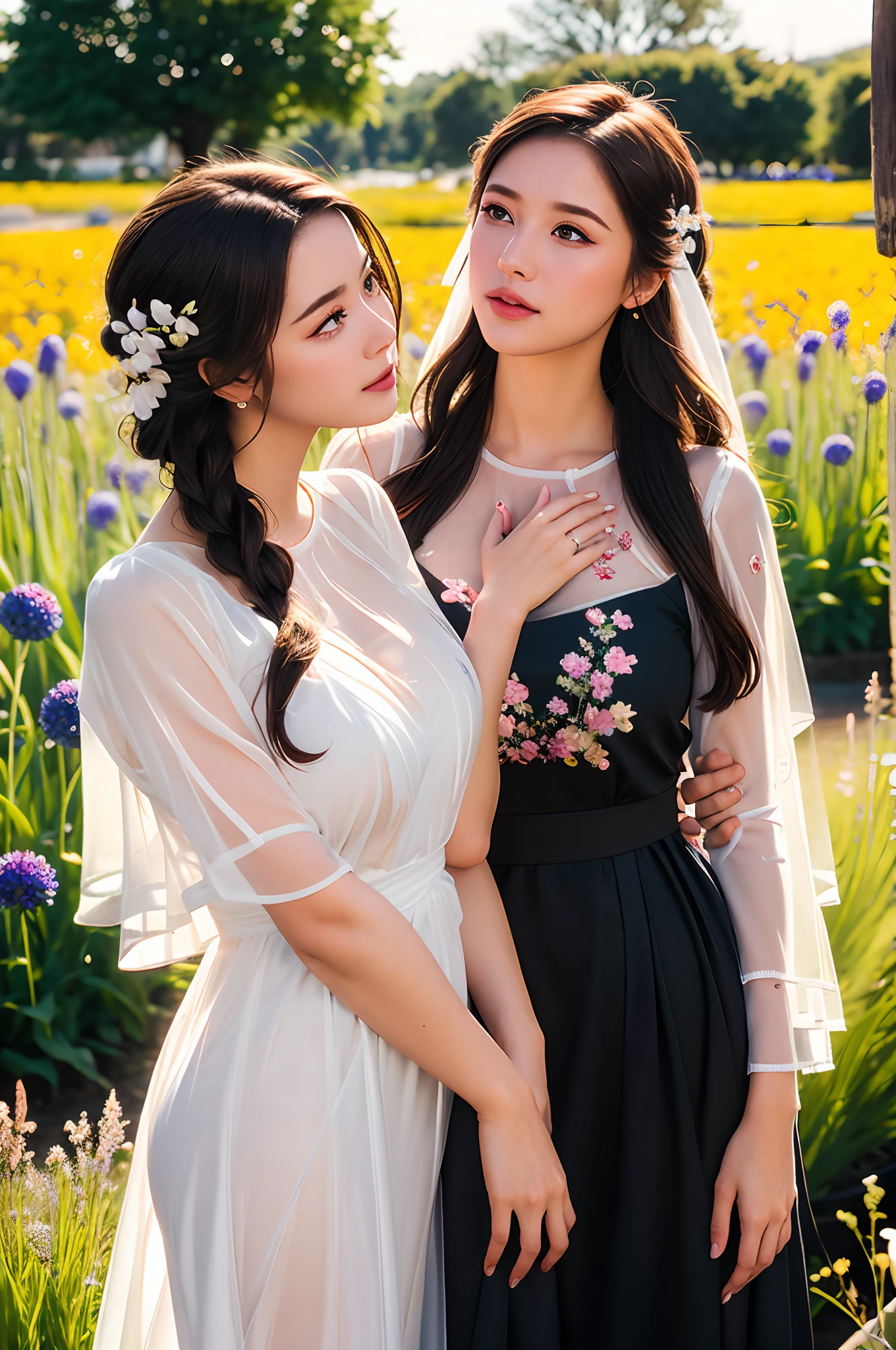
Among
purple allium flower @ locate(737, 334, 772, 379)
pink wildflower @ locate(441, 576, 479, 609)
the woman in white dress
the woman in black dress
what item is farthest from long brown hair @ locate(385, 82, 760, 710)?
purple allium flower @ locate(737, 334, 772, 379)

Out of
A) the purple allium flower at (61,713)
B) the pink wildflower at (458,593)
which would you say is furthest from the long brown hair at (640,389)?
the purple allium flower at (61,713)

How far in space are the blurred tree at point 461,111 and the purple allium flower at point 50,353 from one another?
411 inches

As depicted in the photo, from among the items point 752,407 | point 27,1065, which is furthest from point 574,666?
point 752,407

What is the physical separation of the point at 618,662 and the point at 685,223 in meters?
0.74

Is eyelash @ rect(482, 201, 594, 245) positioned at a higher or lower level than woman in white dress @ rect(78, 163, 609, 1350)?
higher

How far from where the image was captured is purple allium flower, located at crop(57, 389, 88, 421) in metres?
3.82

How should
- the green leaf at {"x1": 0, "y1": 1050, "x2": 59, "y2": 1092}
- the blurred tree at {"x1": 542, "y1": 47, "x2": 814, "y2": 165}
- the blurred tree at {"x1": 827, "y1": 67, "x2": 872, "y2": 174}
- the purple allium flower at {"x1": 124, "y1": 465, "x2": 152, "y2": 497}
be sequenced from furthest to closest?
the blurred tree at {"x1": 542, "y1": 47, "x2": 814, "y2": 165} → the blurred tree at {"x1": 827, "y1": 67, "x2": 872, "y2": 174} → the purple allium flower at {"x1": 124, "y1": 465, "x2": 152, "y2": 497} → the green leaf at {"x1": 0, "y1": 1050, "x2": 59, "y2": 1092}

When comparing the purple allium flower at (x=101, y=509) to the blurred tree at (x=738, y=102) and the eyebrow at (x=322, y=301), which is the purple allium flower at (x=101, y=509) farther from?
the blurred tree at (x=738, y=102)

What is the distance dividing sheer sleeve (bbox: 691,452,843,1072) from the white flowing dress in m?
0.54

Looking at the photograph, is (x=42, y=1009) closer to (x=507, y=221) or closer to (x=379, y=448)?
(x=379, y=448)

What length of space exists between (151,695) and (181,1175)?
62 cm

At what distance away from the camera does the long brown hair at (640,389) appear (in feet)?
5.98

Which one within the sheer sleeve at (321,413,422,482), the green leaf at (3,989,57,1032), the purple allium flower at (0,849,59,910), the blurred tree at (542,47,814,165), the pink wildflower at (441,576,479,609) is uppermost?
the blurred tree at (542,47,814,165)

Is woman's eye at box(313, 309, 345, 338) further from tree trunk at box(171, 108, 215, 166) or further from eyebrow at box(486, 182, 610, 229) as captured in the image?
tree trunk at box(171, 108, 215, 166)
